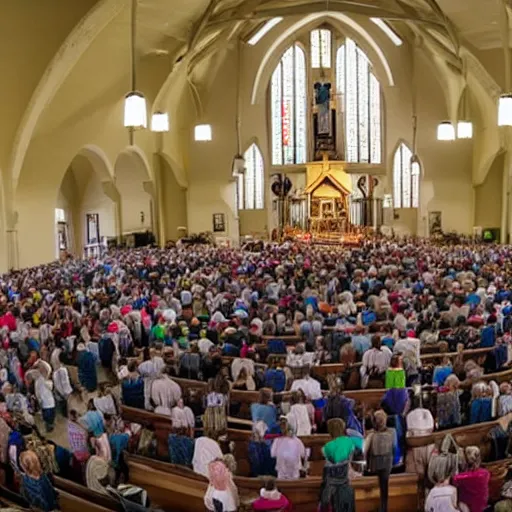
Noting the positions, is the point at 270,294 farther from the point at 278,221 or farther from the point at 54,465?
the point at 278,221

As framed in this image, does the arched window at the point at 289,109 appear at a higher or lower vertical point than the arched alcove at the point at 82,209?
higher

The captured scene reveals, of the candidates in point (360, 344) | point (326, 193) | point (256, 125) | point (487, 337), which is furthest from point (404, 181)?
point (360, 344)

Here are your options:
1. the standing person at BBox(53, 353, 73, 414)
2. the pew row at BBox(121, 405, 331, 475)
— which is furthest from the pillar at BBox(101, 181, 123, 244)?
the pew row at BBox(121, 405, 331, 475)

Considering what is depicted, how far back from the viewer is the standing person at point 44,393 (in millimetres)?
8055

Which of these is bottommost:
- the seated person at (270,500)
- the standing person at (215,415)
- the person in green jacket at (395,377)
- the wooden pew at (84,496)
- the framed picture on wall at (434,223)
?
the wooden pew at (84,496)

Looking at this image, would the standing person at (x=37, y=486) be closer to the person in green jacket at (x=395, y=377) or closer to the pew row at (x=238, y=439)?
the pew row at (x=238, y=439)

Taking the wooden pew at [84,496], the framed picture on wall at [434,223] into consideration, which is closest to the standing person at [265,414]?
the wooden pew at [84,496]

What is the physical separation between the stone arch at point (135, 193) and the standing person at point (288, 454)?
23825 millimetres

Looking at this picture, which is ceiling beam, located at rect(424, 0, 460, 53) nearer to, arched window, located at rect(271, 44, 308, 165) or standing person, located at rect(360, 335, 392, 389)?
arched window, located at rect(271, 44, 308, 165)

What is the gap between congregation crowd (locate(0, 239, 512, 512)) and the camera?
5691mm

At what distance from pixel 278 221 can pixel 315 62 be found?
25.6 ft

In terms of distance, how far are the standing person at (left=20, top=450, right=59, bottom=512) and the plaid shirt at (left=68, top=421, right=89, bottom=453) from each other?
2.73 ft

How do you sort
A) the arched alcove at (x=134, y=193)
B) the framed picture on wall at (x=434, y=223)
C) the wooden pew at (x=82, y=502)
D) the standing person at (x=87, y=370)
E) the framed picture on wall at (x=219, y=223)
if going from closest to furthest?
the wooden pew at (x=82, y=502) < the standing person at (x=87, y=370) < the arched alcove at (x=134, y=193) < the framed picture on wall at (x=434, y=223) < the framed picture on wall at (x=219, y=223)

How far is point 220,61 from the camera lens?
3197 centimetres
